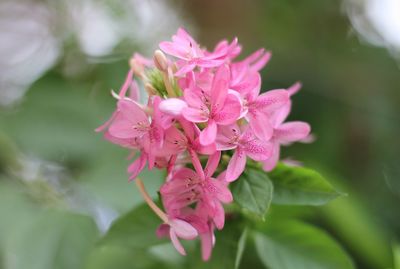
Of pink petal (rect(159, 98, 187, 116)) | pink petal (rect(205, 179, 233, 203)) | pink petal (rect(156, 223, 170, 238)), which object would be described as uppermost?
pink petal (rect(159, 98, 187, 116))

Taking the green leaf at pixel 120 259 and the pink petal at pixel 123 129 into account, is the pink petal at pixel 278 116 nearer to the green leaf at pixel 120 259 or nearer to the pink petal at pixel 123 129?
the pink petal at pixel 123 129

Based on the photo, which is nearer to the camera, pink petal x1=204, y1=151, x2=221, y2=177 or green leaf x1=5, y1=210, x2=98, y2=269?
pink petal x1=204, y1=151, x2=221, y2=177

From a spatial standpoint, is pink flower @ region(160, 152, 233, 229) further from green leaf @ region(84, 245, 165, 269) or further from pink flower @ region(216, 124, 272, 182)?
green leaf @ region(84, 245, 165, 269)

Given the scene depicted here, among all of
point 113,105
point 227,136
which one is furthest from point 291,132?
point 113,105

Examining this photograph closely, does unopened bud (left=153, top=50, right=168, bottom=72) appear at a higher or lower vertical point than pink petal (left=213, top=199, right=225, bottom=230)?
higher

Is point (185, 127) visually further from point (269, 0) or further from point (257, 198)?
point (269, 0)

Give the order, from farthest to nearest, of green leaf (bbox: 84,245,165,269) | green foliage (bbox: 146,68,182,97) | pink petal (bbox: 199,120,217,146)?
green leaf (bbox: 84,245,165,269) → green foliage (bbox: 146,68,182,97) → pink petal (bbox: 199,120,217,146)

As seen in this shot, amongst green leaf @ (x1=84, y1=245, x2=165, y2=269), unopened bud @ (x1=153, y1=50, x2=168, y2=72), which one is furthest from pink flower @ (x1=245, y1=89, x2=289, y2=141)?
green leaf @ (x1=84, y1=245, x2=165, y2=269)

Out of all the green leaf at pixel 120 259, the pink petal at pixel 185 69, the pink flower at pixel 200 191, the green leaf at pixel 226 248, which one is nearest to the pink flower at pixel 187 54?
the pink petal at pixel 185 69

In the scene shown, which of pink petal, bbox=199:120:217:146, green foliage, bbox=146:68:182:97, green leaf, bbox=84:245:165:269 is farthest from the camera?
green leaf, bbox=84:245:165:269

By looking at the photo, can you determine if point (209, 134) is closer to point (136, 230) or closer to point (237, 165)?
point (237, 165)
